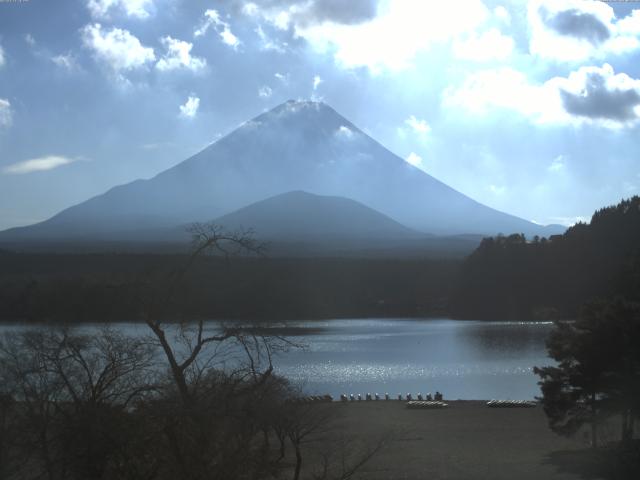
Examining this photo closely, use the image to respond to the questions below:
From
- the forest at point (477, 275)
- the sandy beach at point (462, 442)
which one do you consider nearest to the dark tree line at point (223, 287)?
the forest at point (477, 275)

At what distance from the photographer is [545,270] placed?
171 ft

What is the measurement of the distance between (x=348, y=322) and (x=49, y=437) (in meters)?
45.9

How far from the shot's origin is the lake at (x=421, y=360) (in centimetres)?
2161

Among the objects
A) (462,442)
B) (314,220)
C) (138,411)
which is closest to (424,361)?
(462,442)

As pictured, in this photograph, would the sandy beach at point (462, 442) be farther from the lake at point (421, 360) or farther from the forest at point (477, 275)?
the forest at point (477, 275)

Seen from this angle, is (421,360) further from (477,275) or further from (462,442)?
(477,275)

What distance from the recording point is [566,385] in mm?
11562

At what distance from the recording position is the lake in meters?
A: 21.6

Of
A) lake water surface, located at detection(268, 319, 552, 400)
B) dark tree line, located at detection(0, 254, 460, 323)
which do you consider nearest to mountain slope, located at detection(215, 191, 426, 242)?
dark tree line, located at detection(0, 254, 460, 323)

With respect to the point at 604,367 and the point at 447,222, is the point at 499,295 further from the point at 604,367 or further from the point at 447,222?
the point at 447,222

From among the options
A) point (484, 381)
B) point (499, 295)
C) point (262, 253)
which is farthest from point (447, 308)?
point (262, 253)

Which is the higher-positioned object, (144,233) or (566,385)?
(144,233)

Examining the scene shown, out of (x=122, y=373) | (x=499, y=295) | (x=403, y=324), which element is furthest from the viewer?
(x=499, y=295)

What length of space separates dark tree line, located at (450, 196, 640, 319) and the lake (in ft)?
19.1
